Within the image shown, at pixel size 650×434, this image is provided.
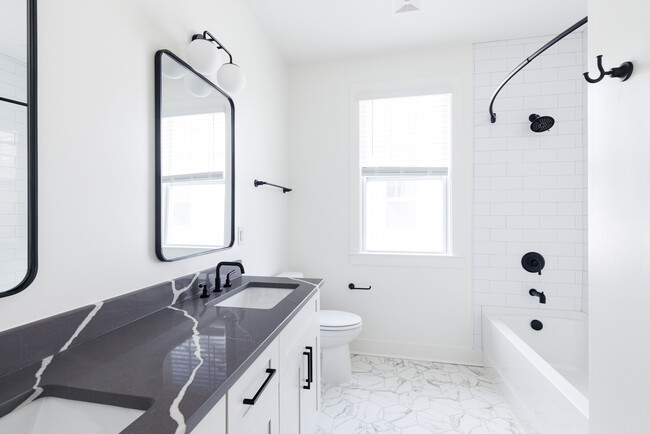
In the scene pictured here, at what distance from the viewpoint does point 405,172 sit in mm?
2672

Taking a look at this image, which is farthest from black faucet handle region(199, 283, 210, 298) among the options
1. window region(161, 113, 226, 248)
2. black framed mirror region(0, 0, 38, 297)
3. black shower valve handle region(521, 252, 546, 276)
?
black shower valve handle region(521, 252, 546, 276)

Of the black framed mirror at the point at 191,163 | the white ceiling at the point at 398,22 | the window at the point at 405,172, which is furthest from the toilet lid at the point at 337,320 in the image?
the white ceiling at the point at 398,22

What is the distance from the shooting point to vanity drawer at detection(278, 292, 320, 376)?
A: 1132 mm

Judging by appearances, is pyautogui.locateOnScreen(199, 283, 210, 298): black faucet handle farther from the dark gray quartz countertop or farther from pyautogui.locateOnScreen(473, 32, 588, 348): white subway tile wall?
pyautogui.locateOnScreen(473, 32, 588, 348): white subway tile wall

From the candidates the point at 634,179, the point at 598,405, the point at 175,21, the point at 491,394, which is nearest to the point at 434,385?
the point at 491,394

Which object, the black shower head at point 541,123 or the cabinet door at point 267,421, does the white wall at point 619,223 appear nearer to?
the cabinet door at point 267,421

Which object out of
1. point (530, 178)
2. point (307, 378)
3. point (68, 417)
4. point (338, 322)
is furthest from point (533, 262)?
point (68, 417)

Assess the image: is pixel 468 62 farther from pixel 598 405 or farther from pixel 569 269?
pixel 598 405

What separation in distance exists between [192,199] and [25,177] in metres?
0.71

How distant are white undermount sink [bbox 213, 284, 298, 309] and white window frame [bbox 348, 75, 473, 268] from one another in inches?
46.4

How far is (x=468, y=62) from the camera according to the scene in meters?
2.51

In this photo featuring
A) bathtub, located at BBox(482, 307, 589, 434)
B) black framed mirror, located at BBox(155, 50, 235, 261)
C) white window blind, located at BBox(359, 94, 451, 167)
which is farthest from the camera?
white window blind, located at BBox(359, 94, 451, 167)

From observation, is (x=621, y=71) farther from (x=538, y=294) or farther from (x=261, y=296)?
(x=538, y=294)

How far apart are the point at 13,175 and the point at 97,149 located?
0.28m
